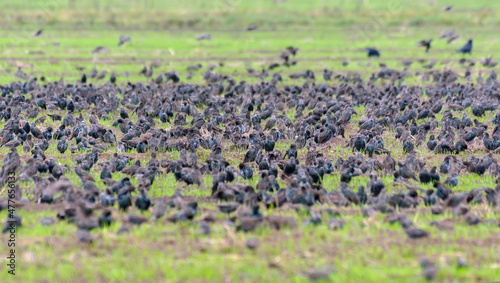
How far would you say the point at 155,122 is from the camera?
1906 cm

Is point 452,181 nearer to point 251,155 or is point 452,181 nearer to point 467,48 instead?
point 251,155

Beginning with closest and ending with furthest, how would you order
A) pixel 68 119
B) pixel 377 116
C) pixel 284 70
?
pixel 68 119 < pixel 377 116 < pixel 284 70

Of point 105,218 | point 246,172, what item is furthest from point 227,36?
point 105,218

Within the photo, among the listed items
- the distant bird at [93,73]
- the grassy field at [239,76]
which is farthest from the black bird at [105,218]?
the distant bird at [93,73]

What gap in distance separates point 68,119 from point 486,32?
33.1 m

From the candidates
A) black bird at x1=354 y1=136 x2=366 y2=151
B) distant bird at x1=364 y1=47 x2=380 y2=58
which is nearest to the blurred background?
distant bird at x1=364 y1=47 x2=380 y2=58

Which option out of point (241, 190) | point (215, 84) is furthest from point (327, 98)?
point (241, 190)

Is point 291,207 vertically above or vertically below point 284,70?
below

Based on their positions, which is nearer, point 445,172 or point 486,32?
point 445,172

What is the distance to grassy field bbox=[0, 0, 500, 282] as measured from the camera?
834cm

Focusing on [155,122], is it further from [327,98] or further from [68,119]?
[327,98]

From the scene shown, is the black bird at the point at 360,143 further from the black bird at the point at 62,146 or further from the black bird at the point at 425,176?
the black bird at the point at 62,146

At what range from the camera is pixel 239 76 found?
94.3 feet

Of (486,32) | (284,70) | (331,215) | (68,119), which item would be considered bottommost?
(331,215)
